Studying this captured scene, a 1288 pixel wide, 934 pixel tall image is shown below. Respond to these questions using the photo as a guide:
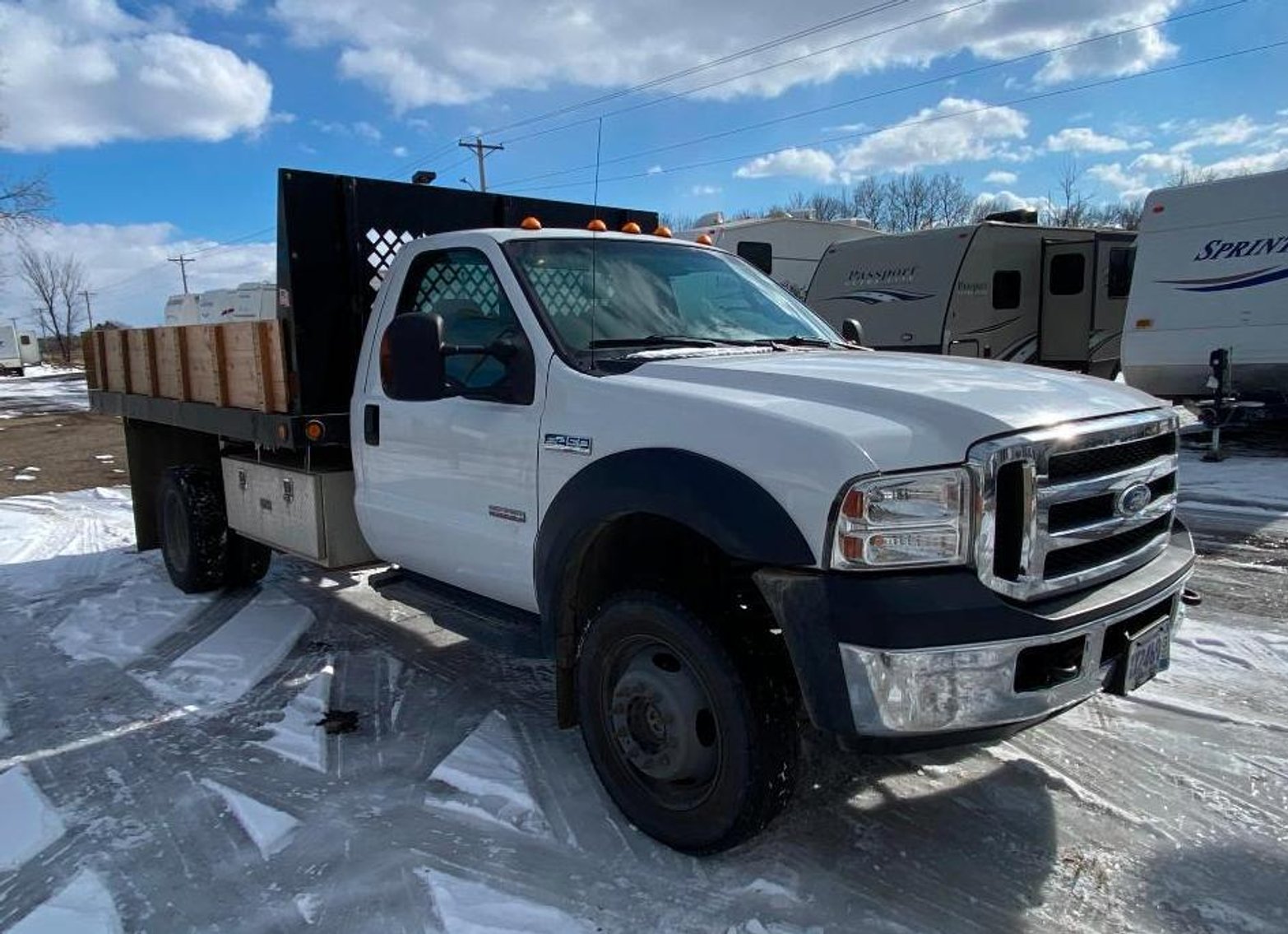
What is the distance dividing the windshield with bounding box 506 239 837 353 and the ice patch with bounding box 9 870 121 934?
2.36 m

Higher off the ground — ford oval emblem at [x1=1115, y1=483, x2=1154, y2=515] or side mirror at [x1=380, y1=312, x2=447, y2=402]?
side mirror at [x1=380, y1=312, x2=447, y2=402]

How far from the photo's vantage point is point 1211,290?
11.1 metres

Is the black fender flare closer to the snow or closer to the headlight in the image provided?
the headlight

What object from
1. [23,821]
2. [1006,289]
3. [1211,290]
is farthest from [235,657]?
[1006,289]

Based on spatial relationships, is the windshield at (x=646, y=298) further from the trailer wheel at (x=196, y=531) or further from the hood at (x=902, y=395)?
the trailer wheel at (x=196, y=531)

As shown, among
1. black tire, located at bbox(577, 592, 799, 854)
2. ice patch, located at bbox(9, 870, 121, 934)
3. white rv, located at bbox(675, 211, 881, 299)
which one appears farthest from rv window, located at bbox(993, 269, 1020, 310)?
ice patch, located at bbox(9, 870, 121, 934)

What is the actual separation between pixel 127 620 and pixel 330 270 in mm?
2706

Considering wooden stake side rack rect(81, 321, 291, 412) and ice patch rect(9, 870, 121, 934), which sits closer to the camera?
ice patch rect(9, 870, 121, 934)

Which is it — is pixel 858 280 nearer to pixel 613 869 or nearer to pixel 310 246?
pixel 310 246

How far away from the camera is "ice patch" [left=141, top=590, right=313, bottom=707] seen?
4.52 m

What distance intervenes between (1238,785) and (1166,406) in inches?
56.0

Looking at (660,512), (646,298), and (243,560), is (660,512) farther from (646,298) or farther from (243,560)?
(243,560)

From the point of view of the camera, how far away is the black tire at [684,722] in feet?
8.91

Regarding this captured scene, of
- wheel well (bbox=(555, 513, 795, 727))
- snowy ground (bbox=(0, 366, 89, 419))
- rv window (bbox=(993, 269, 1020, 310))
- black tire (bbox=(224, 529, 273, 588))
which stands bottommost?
snowy ground (bbox=(0, 366, 89, 419))
